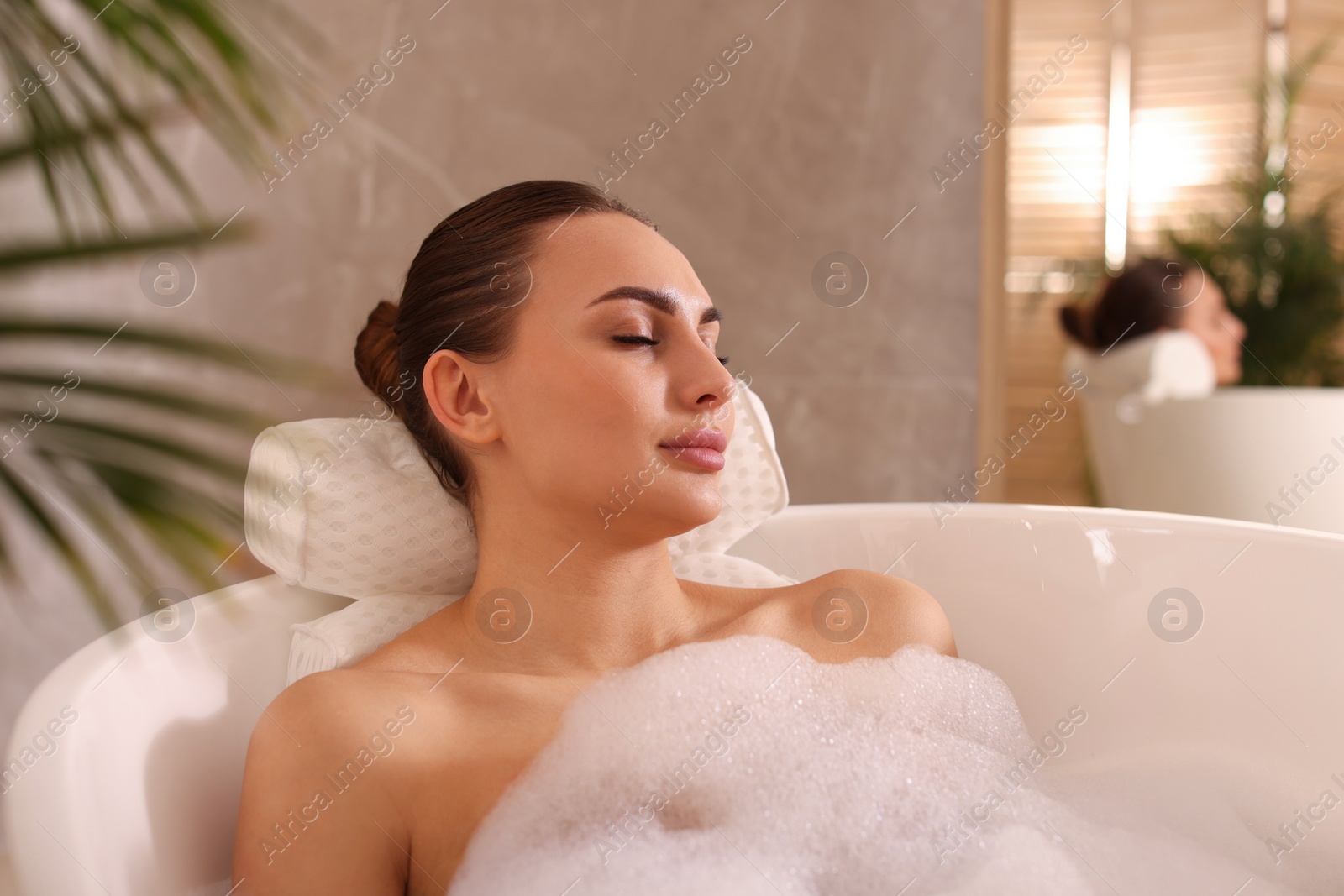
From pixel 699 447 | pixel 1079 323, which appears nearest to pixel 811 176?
pixel 1079 323

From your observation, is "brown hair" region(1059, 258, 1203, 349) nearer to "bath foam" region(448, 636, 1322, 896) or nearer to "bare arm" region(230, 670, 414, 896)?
"bath foam" region(448, 636, 1322, 896)

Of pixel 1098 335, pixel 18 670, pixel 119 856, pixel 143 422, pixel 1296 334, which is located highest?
pixel 143 422

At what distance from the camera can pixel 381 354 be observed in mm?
1118

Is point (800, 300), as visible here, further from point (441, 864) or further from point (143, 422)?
point (441, 864)

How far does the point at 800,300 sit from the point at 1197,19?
1.52 metres

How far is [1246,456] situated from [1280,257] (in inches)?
30.9

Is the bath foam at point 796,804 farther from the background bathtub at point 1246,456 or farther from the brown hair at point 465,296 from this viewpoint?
the background bathtub at point 1246,456

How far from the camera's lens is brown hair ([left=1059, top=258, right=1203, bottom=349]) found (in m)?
2.97

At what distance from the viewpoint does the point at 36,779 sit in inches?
27.2

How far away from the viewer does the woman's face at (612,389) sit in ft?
2.98

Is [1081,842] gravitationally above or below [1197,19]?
below

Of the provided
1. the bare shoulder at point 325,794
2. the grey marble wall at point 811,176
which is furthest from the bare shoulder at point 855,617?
the grey marble wall at point 811,176

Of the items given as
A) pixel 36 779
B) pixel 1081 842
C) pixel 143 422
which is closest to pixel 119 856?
pixel 36 779

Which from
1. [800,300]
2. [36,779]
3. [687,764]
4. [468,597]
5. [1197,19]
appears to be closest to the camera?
[36,779]
